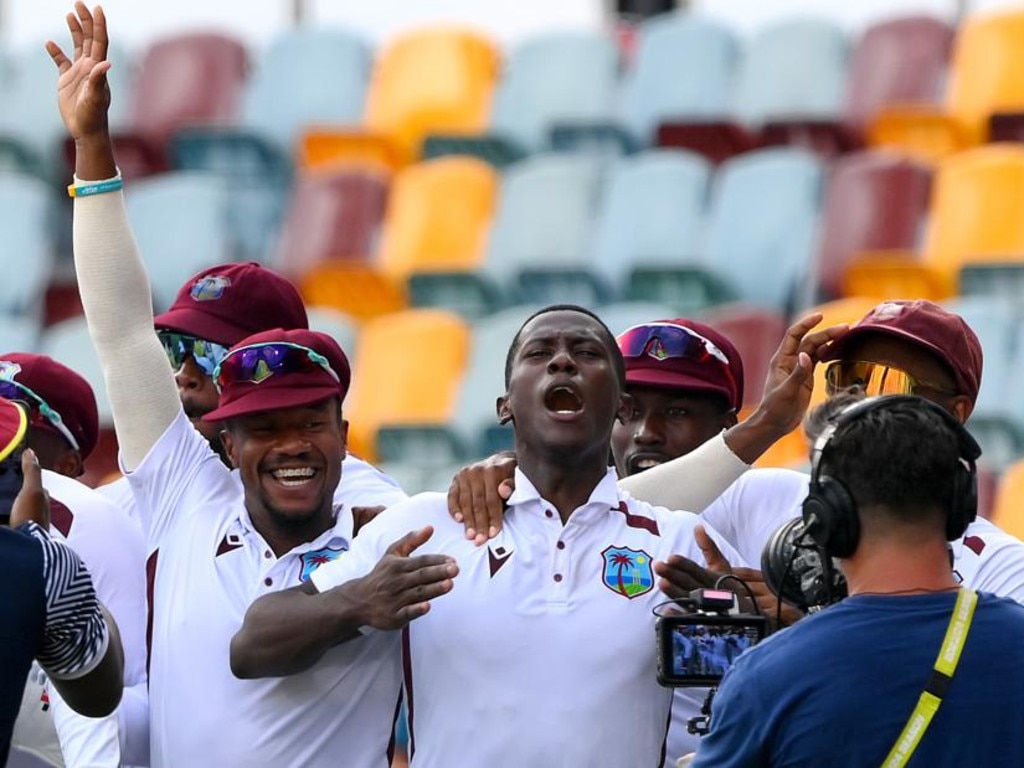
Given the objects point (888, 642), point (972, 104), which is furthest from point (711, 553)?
point (972, 104)

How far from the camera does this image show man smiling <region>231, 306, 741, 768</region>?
3174mm

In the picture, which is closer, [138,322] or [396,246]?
[138,322]

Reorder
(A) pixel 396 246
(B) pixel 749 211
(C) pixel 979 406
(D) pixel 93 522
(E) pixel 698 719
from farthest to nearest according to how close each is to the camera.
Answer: (A) pixel 396 246, (B) pixel 749 211, (C) pixel 979 406, (D) pixel 93 522, (E) pixel 698 719

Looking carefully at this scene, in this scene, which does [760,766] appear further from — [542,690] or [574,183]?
[574,183]

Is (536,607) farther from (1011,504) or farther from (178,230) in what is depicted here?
(178,230)

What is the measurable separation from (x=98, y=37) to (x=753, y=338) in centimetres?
437

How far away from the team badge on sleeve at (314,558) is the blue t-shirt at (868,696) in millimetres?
1126

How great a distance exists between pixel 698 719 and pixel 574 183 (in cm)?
612

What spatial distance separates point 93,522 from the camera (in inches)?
145

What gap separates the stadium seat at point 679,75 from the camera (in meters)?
9.61

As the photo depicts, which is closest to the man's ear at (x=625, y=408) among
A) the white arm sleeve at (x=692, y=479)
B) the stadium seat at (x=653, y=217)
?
the white arm sleeve at (x=692, y=479)

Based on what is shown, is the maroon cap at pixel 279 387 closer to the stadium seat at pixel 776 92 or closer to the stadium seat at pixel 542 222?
the stadium seat at pixel 542 222

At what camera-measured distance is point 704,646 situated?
Result: 10.0 feet

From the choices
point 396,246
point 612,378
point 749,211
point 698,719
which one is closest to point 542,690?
point 698,719
